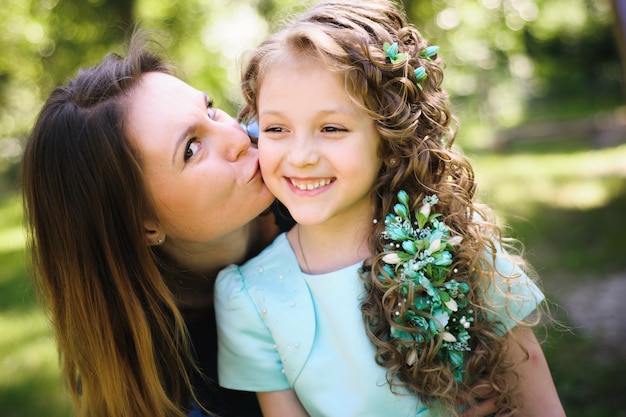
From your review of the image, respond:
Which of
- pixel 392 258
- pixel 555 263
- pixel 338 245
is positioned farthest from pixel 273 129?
pixel 555 263

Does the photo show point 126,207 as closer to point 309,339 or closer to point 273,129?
point 273,129

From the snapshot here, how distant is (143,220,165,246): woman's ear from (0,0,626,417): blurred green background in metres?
0.78

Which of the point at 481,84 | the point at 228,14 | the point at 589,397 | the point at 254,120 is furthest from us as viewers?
the point at 481,84

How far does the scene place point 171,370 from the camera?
2.73m

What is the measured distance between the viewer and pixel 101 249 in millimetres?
2582

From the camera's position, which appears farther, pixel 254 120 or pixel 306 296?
pixel 254 120

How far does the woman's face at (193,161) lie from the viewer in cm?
253

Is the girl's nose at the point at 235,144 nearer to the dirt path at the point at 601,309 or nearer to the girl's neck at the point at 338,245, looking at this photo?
the girl's neck at the point at 338,245

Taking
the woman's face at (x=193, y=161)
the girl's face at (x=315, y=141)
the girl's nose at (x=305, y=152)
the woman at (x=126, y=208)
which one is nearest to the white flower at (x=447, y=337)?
the woman at (x=126, y=208)

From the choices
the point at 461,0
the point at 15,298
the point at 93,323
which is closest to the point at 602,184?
the point at 461,0

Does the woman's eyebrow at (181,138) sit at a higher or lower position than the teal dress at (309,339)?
higher

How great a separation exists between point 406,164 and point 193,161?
0.79 meters

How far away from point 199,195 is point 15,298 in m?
6.04

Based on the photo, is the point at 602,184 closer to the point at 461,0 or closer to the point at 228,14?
the point at 461,0
